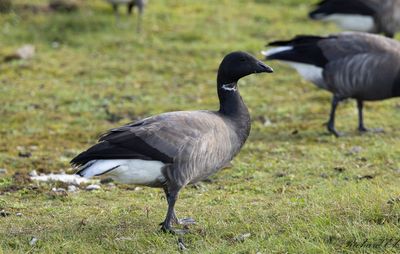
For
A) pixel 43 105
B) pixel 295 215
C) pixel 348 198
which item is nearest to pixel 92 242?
pixel 295 215

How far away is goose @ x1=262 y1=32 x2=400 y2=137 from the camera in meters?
12.0

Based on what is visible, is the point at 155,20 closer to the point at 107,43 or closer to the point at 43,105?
the point at 107,43

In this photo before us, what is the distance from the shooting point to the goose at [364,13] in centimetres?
1559

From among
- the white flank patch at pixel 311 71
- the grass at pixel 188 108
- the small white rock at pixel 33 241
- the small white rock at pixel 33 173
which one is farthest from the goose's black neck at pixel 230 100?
the white flank patch at pixel 311 71

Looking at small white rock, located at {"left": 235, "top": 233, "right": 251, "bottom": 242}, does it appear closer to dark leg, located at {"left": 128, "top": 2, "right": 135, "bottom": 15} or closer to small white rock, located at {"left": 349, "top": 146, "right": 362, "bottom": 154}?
small white rock, located at {"left": 349, "top": 146, "right": 362, "bottom": 154}

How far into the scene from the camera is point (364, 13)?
15641mm

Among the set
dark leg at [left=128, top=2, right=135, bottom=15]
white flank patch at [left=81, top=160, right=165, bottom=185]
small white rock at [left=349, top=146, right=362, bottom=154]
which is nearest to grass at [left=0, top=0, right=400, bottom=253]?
small white rock at [left=349, top=146, right=362, bottom=154]

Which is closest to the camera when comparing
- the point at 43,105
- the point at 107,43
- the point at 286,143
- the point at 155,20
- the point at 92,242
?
the point at 92,242

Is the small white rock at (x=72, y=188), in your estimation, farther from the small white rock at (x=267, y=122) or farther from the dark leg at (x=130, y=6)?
the dark leg at (x=130, y=6)

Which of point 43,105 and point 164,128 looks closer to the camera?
point 164,128

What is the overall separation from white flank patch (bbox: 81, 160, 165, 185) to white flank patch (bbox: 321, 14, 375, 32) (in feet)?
30.6

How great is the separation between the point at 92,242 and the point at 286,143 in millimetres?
5250

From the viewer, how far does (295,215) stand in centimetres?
740

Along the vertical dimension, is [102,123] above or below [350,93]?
below
